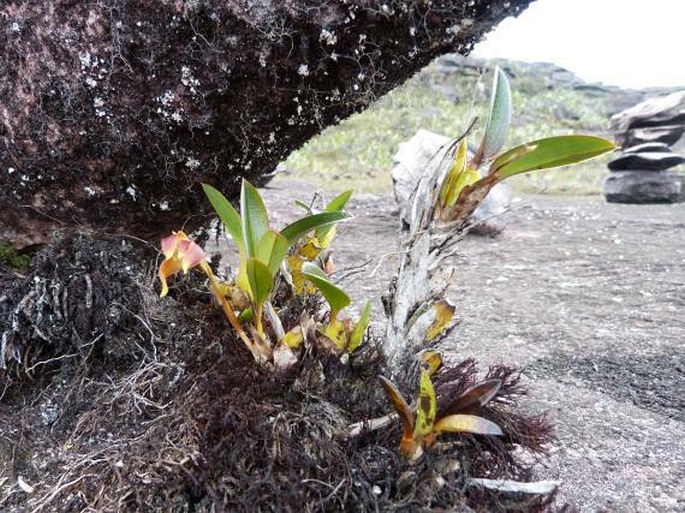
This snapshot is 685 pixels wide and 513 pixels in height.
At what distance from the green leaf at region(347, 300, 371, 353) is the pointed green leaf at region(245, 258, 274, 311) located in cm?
17

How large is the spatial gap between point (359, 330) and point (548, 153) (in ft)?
1.27

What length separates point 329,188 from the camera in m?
4.93

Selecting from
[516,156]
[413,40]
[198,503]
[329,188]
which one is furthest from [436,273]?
[329,188]

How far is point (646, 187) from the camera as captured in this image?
4594 millimetres

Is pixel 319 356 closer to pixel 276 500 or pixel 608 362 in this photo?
pixel 276 500

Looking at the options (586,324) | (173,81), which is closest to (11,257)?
(173,81)

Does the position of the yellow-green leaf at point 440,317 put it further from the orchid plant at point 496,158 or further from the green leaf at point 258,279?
the green leaf at point 258,279

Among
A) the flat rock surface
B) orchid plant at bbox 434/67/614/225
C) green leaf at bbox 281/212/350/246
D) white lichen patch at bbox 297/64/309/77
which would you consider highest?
white lichen patch at bbox 297/64/309/77

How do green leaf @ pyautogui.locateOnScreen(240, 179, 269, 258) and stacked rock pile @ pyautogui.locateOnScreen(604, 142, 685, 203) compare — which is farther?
stacked rock pile @ pyautogui.locateOnScreen(604, 142, 685, 203)

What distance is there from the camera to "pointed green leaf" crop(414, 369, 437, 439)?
2.42 feet

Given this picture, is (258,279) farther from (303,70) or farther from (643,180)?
(643,180)

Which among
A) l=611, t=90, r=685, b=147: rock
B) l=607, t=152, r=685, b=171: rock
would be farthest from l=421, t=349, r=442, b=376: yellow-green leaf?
l=611, t=90, r=685, b=147: rock

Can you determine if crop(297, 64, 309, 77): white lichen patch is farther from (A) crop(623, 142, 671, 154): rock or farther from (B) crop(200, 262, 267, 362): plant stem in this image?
(A) crop(623, 142, 671, 154): rock

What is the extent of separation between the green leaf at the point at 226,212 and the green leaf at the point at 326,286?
127 millimetres
